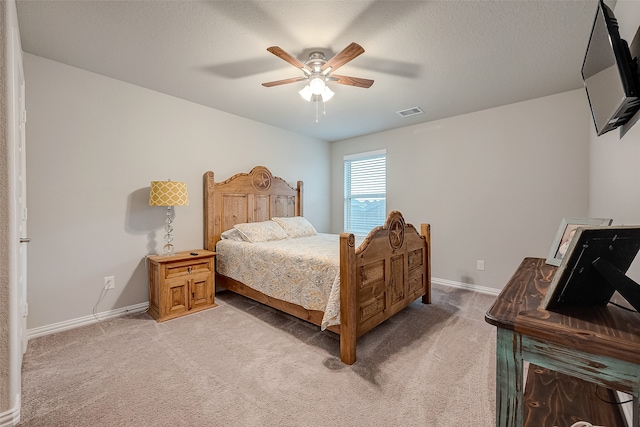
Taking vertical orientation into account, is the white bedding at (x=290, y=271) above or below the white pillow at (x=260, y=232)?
below

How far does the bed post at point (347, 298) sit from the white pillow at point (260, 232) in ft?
5.46

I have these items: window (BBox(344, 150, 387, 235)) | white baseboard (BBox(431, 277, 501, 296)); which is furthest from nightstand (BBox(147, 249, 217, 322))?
white baseboard (BBox(431, 277, 501, 296))

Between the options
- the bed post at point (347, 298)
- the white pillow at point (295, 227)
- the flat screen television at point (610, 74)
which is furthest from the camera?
the white pillow at point (295, 227)

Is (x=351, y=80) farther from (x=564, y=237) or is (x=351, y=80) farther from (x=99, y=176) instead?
(x=99, y=176)

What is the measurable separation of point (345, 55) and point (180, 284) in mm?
2624

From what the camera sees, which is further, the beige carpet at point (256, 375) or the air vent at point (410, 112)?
the air vent at point (410, 112)

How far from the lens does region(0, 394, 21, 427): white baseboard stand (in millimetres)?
1308

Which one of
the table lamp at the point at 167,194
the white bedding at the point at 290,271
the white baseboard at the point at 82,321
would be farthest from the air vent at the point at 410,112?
the table lamp at the point at 167,194

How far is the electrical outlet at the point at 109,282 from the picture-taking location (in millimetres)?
2727

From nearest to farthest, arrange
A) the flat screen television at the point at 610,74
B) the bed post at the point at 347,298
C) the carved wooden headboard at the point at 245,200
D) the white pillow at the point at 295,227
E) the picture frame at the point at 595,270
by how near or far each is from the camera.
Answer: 1. the picture frame at the point at 595,270
2. the flat screen television at the point at 610,74
3. the bed post at the point at 347,298
4. the carved wooden headboard at the point at 245,200
5. the white pillow at the point at 295,227

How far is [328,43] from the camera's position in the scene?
2113mm

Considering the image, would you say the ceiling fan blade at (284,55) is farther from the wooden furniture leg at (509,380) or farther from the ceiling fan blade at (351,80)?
the wooden furniture leg at (509,380)

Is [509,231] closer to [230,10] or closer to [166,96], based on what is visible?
[230,10]

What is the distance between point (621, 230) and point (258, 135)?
3.92 metres
